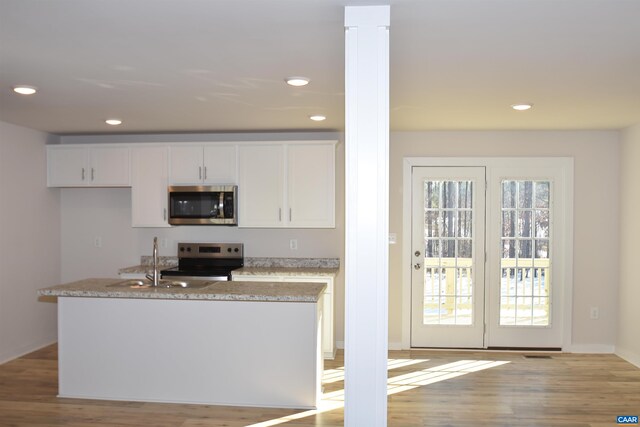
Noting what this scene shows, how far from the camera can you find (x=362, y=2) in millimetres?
2100

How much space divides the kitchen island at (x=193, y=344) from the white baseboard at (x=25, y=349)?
4.63 ft

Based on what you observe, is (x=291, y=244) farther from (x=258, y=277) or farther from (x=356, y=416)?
(x=356, y=416)

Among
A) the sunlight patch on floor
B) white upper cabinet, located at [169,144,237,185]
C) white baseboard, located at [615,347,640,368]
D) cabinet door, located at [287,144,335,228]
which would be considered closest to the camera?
the sunlight patch on floor

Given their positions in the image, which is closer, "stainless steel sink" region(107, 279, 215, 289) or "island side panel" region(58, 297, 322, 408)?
"island side panel" region(58, 297, 322, 408)

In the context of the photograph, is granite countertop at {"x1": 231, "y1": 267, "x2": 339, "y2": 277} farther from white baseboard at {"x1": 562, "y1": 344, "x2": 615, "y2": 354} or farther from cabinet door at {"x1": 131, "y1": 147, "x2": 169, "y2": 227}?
white baseboard at {"x1": 562, "y1": 344, "x2": 615, "y2": 354}

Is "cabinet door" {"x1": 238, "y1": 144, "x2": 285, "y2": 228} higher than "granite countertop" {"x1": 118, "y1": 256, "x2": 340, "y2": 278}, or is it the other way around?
"cabinet door" {"x1": 238, "y1": 144, "x2": 285, "y2": 228}

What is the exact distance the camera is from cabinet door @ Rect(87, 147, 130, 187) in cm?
560

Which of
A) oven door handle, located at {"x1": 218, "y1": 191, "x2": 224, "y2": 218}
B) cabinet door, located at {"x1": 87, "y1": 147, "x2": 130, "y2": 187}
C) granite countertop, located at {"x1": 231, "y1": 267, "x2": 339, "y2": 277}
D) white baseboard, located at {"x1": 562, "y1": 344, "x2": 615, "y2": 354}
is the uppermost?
cabinet door, located at {"x1": 87, "y1": 147, "x2": 130, "y2": 187}

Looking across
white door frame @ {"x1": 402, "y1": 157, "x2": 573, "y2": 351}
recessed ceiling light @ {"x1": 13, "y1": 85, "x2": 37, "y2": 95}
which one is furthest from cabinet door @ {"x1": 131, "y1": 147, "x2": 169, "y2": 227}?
white door frame @ {"x1": 402, "y1": 157, "x2": 573, "y2": 351}

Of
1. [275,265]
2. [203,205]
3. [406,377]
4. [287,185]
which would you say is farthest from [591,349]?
[203,205]

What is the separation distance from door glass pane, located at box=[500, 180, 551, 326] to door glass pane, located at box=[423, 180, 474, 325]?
351mm

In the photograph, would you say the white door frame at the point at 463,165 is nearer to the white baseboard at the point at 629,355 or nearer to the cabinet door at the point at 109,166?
the white baseboard at the point at 629,355

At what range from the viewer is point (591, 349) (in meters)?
5.57

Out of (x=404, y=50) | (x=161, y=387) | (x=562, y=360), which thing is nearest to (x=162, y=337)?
(x=161, y=387)
